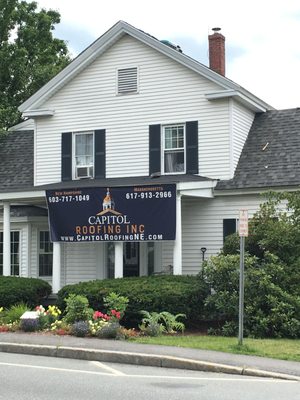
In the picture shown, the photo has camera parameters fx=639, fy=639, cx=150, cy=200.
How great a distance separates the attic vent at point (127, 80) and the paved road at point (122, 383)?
11346 millimetres

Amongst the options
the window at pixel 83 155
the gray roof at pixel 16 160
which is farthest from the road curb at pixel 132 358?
the gray roof at pixel 16 160

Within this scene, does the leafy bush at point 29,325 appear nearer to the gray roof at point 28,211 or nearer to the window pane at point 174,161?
the window pane at point 174,161

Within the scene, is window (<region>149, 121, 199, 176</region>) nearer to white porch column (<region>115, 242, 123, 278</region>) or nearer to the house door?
the house door

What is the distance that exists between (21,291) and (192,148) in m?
6.59

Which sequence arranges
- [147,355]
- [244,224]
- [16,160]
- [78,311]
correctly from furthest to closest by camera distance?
[16,160], [78,311], [244,224], [147,355]

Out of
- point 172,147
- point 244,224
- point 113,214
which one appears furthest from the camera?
point 172,147

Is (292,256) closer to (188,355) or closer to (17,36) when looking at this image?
(188,355)

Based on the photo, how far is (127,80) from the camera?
2048cm

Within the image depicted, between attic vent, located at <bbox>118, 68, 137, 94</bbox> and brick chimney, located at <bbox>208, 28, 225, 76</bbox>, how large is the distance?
3.05 metres

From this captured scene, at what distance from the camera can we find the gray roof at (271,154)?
→ 18.2 meters

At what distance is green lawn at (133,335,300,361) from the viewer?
1134cm

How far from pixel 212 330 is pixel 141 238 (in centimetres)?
371

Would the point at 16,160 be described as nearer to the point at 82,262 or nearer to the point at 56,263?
the point at 82,262

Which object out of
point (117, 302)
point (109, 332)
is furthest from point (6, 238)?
point (109, 332)
